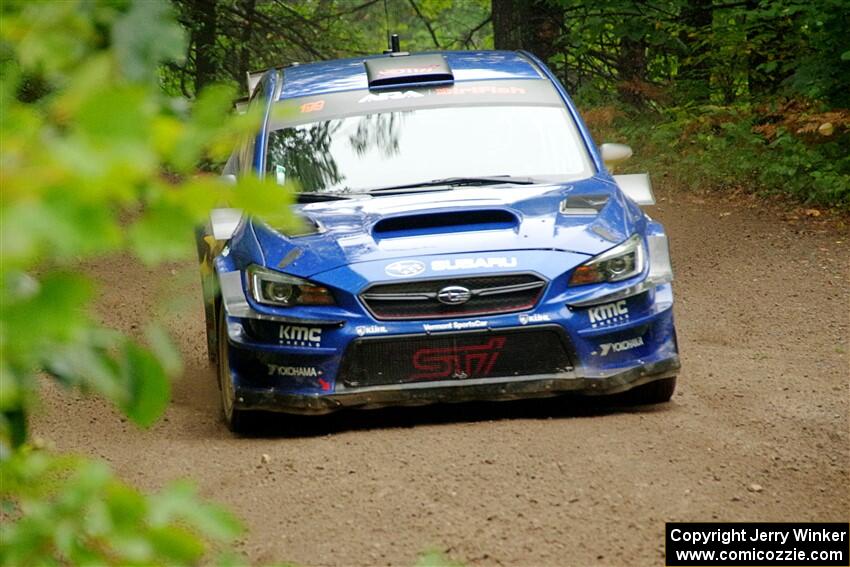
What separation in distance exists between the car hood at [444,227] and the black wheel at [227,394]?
0.43m

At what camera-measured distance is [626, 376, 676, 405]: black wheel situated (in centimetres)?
674

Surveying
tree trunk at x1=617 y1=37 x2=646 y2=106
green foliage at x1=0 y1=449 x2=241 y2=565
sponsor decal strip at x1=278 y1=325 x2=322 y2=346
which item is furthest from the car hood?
tree trunk at x1=617 y1=37 x2=646 y2=106

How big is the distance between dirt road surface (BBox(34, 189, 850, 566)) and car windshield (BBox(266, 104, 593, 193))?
1340 mm

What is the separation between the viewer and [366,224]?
668 centimetres

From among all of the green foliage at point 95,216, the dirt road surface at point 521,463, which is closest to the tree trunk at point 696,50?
the dirt road surface at point 521,463

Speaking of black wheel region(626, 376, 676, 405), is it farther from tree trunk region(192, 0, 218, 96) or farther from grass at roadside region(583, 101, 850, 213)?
tree trunk region(192, 0, 218, 96)

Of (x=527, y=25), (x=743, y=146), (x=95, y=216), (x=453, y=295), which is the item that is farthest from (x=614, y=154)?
(x=527, y=25)

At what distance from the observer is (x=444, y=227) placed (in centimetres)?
664

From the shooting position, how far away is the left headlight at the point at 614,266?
6.41m

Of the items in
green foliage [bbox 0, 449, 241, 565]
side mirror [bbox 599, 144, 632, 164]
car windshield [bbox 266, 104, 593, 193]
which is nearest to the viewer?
green foliage [bbox 0, 449, 241, 565]

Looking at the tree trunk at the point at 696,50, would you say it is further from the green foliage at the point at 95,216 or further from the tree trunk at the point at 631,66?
the green foliage at the point at 95,216

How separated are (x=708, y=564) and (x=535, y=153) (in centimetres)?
366

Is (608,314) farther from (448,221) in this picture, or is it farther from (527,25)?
(527,25)

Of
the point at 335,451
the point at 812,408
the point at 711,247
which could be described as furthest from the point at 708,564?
the point at 711,247
